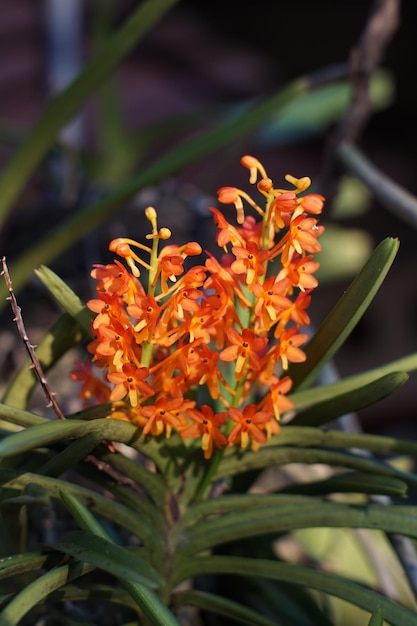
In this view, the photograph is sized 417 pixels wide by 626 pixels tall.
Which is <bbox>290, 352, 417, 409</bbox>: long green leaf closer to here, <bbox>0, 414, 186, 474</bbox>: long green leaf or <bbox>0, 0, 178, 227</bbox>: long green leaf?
<bbox>0, 414, 186, 474</bbox>: long green leaf

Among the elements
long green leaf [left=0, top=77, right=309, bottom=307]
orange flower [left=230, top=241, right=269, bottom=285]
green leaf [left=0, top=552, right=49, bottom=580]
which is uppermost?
long green leaf [left=0, top=77, right=309, bottom=307]

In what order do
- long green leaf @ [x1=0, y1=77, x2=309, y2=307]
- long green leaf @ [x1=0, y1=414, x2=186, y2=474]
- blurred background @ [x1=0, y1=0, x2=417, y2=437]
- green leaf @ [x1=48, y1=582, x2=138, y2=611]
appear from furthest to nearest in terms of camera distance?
1. blurred background @ [x1=0, y1=0, x2=417, y2=437]
2. long green leaf @ [x1=0, y1=77, x2=309, y2=307]
3. green leaf @ [x1=48, y1=582, x2=138, y2=611]
4. long green leaf @ [x1=0, y1=414, x2=186, y2=474]

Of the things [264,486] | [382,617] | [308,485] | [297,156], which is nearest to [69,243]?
[264,486]

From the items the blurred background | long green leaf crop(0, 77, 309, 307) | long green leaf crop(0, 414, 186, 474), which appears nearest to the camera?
long green leaf crop(0, 414, 186, 474)

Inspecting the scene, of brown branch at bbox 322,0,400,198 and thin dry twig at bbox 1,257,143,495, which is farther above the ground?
brown branch at bbox 322,0,400,198

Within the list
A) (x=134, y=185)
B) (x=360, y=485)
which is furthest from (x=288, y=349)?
(x=134, y=185)

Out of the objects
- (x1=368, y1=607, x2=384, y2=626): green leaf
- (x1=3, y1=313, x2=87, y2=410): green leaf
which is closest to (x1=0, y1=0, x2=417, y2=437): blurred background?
(x1=3, y1=313, x2=87, y2=410): green leaf

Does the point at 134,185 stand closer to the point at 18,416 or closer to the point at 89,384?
the point at 89,384
